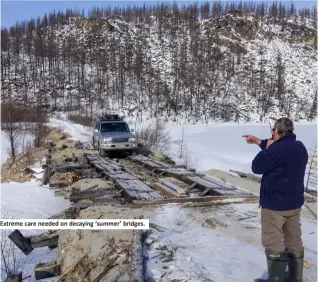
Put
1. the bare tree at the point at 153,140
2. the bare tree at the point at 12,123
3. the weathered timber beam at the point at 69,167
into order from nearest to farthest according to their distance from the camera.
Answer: the weathered timber beam at the point at 69,167
the bare tree at the point at 153,140
the bare tree at the point at 12,123

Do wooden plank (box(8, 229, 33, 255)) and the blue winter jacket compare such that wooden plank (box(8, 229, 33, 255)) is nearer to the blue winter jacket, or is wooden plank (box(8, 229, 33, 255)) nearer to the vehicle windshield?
the blue winter jacket

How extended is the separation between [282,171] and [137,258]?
205cm

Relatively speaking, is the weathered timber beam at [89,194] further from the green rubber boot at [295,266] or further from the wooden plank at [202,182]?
the green rubber boot at [295,266]

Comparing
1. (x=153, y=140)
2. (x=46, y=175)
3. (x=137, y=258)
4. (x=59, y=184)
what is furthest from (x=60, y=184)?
(x=153, y=140)

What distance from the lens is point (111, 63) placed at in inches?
3472

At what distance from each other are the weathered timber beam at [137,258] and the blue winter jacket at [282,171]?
161cm

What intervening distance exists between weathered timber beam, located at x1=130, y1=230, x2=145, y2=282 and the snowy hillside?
62103 millimetres

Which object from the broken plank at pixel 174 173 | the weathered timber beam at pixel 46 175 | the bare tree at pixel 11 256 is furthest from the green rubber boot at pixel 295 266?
the weathered timber beam at pixel 46 175

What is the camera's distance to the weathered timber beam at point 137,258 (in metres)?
4.39

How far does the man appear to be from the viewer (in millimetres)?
4301

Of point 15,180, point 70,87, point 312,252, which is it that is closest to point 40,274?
point 312,252

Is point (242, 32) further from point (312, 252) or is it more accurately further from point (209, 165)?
point (312, 252)

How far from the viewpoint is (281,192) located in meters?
4.35

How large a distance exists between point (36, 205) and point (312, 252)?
24.2ft
